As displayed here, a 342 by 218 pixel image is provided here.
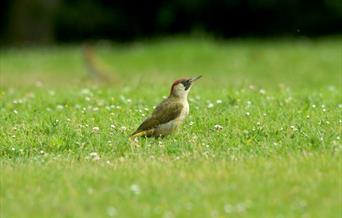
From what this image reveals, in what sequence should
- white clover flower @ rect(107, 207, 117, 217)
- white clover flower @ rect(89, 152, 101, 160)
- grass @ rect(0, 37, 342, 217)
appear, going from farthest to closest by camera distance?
white clover flower @ rect(89, 152, 101, 160) → grass @ rect(0, 37, 342, 217) → white clover flower @ rect(107, 207, 117, 217)

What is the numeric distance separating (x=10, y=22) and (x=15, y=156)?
70.9 ft

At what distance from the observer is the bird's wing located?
34.5 ft

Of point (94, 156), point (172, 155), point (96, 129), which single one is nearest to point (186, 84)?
point (96, 129)

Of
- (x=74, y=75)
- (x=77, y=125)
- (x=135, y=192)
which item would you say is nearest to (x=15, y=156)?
(x=77, y=125)

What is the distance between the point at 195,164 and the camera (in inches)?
366

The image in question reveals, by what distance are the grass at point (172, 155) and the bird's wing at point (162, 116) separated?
20 cm

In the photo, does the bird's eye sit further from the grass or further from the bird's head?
the grass

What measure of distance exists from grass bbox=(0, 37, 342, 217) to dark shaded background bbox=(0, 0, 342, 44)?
15.2 meters

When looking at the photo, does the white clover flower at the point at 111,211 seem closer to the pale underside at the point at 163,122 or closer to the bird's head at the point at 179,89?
the pale underside at the point at 163,122

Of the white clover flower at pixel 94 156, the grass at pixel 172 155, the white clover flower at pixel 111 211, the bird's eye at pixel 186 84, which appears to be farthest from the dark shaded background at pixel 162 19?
the white clover flower at pixel 111 211

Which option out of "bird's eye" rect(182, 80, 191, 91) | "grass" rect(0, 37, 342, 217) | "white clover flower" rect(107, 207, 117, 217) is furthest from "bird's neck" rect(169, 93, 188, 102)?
"white clover flower" rect(107, 207, 117, 217)

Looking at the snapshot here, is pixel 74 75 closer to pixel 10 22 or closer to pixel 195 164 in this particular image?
pixel 10 22

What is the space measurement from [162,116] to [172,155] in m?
0.82

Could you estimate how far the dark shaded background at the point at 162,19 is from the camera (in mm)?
31500
